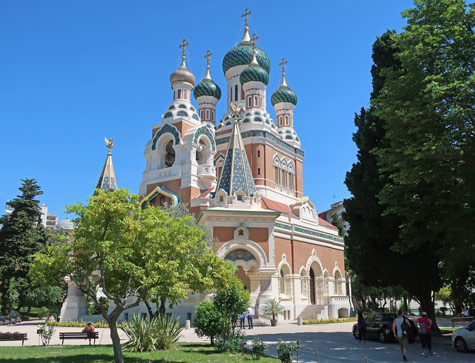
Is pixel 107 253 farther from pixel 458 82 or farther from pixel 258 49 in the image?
pixel 258 49

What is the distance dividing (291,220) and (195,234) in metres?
19.2

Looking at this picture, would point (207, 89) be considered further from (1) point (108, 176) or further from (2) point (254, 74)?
(1) point (108, 176)

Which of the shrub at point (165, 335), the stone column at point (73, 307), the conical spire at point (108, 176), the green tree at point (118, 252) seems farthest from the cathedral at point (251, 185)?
the green tree at point (118, 252)

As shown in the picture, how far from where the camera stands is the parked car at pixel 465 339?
1328cm

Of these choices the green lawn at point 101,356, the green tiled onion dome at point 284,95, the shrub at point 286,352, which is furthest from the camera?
the green tiled onion dome at point 284,95

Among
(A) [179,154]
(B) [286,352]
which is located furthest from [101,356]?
(A) [179,154]

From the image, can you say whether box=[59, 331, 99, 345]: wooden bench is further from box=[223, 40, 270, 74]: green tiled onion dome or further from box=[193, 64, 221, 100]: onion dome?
box=[223, 40, 270, 74]: green tiled onion dome

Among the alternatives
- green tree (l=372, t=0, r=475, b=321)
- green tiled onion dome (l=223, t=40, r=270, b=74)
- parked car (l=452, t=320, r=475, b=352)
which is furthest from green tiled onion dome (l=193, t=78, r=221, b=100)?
Result: parked car (l=452, t=320, r=475, b=352)

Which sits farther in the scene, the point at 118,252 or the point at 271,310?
the point at 271,310

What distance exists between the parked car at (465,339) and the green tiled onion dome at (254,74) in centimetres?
2750

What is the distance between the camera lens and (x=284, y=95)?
41.3 m

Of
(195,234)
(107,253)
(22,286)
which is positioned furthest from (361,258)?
(22,286)

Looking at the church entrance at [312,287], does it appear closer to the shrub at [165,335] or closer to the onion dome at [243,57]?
the onion dome at [243,57]

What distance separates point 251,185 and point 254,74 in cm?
1332
